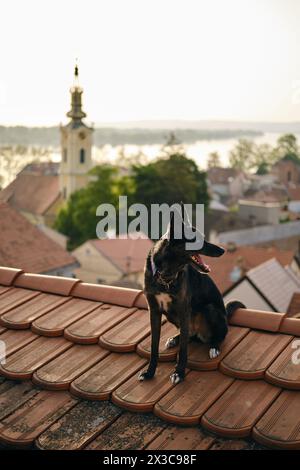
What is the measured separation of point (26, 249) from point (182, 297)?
1270 centimetres

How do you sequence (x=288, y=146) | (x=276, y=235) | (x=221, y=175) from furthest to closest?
(x=288, y=146) < (x=221, y=175) < (x=276, y=235)

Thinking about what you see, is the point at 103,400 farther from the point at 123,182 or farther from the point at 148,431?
the point at 123,182

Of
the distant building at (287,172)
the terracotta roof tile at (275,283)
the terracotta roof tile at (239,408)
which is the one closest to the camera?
the terracotta roof tile at (239,408)

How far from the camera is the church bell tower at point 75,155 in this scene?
43.9 metres

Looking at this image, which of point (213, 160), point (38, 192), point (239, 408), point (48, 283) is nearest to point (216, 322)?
point (239, 408)

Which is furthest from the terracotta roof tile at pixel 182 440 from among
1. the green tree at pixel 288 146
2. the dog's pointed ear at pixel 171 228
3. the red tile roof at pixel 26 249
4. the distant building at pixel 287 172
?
the green tree at pixel 288 146

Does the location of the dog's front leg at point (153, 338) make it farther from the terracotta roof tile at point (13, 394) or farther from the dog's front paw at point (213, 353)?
the terracotta roof tile at point (13, 394)

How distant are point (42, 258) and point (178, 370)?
1281 centimetres

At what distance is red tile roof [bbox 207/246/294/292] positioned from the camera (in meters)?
16.8

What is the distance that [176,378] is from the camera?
2.54 m

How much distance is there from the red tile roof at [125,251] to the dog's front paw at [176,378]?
62.2 ft

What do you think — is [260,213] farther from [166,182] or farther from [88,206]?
[88,206]

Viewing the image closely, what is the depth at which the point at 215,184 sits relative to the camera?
214 ft
